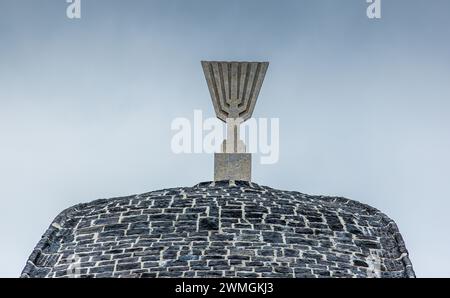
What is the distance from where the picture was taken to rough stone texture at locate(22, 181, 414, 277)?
76.0 feet

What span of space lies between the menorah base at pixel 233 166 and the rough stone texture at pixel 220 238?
90 centimetres

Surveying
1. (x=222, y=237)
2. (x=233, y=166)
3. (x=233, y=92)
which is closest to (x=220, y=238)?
(x=222, y=237)

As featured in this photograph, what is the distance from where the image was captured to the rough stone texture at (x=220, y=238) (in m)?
23.2

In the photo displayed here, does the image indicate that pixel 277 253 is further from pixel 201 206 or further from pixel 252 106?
pixel 252 106

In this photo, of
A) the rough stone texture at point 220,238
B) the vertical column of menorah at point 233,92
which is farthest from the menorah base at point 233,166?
the rough stone texture at point 220,238

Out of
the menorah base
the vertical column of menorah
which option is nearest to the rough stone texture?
the menorah base

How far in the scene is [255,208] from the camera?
1005 inches

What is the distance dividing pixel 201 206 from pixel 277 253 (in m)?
2.44

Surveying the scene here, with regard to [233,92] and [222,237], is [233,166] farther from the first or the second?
[222,237]

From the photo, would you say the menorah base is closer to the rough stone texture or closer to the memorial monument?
the memorial monument

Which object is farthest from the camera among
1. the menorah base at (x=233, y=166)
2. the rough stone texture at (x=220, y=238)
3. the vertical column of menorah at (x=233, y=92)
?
the vertical column of menorah at (x=233, y=92)

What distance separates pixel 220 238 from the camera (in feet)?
79.2

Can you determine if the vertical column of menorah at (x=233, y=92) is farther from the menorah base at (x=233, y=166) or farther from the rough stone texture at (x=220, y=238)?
the rough stone texture at (x=220, y=238)
